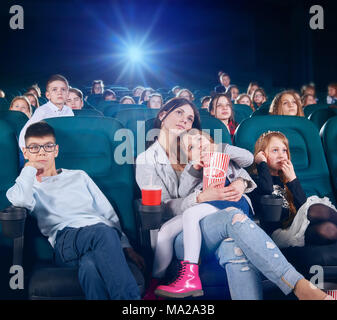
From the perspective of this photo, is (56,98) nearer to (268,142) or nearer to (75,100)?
(75,100)

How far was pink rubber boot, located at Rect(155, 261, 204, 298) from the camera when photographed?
59.7 inches

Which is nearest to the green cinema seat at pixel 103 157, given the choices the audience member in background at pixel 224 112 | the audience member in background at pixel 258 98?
the audience member in background at pixel 224 112

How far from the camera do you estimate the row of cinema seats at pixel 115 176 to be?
153 centimetres

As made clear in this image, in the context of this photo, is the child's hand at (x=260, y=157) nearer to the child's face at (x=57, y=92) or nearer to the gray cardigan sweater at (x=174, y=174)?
the gray cardigan sweater at (x=174, y=174)

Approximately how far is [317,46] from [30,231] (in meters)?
9.43

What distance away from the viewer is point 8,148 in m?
1.79

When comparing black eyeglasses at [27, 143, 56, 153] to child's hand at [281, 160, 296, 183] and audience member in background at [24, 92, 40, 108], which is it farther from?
audience member in background at [24, 92, 40, 108]

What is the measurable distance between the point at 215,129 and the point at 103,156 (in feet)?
1.98

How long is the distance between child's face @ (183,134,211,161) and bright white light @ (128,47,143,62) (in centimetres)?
1155

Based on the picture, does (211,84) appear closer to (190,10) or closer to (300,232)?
(190,10)

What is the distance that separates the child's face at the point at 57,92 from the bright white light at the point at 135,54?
10.4 meters

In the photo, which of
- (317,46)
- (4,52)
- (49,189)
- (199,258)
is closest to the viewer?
(199,258)

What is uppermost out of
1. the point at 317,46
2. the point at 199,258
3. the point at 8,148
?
the point at 317,46
